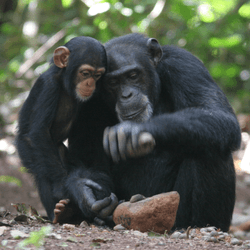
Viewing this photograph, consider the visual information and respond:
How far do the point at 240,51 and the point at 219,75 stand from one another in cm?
67

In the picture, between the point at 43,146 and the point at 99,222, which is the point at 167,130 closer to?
the point at 99,222

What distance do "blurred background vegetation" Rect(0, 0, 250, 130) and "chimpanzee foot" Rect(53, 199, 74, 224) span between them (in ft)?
12.4

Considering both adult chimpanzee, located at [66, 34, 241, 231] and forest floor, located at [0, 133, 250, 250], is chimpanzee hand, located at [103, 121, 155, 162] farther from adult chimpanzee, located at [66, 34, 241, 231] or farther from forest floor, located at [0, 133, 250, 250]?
forest floor, located at [0, 133, 250, 250]

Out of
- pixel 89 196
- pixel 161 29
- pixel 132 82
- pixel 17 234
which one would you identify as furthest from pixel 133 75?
pixel 161 29

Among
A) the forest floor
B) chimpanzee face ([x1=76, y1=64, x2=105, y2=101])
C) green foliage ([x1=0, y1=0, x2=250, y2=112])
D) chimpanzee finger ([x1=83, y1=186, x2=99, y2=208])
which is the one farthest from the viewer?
green foliage ([x1=0, y1=0, x2=250, y2=112])

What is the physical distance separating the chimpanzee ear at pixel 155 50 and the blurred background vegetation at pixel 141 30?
2518 mm

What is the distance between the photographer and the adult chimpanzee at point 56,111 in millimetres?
3438

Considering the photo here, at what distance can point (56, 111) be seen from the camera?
3688mm

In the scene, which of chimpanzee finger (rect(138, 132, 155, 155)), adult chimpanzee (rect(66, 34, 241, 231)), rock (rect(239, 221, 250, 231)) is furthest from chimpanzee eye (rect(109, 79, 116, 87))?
rock (rect(239, 221, 250, 231))

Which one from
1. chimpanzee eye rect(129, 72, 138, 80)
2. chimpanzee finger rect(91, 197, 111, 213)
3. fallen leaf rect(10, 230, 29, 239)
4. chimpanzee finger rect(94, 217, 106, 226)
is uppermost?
chimpanzee eye rect(129, 72, 138, 80)

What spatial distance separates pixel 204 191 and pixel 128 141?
0.97m

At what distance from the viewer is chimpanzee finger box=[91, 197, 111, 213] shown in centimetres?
300

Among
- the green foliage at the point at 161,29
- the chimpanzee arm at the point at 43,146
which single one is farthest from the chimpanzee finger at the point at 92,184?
the green foliage at the point at 161,29

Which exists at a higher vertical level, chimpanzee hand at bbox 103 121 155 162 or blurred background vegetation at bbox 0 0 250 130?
blurred background vegetation at bbox 0 0 250 130
